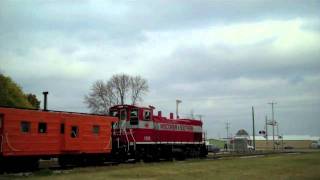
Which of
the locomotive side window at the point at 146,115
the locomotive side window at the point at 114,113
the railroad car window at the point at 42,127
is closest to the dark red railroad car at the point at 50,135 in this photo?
the railroad car window at the point at 42,127

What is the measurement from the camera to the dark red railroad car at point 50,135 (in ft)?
82.2

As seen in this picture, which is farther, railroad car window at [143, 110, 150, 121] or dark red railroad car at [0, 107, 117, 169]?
railroad car window at [143, 110, 150, 121]

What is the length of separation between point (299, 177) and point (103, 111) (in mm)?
62665

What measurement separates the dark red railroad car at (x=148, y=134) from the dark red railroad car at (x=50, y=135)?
2.54 metres

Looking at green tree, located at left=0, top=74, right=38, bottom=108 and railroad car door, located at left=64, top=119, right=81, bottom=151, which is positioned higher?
green tree, located at left=0, top=74, right=38, bottom=108

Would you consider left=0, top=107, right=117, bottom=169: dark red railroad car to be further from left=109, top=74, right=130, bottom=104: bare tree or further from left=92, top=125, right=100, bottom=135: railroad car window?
left=109, top=74, right=130, bottom=104: bare tree

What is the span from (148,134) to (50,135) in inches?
417

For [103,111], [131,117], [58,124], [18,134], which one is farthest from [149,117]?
[103,111]

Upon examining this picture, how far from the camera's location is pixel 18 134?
2552 centimetres

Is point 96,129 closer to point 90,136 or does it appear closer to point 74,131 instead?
point 90,136

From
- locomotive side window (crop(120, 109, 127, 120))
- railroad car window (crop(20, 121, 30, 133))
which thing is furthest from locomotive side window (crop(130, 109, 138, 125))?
railroad car window (crop(20, 121, 30, 133))

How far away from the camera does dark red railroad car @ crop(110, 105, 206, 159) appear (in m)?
34.6

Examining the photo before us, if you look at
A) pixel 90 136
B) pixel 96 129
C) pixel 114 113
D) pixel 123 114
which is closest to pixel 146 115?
pixel 123 114

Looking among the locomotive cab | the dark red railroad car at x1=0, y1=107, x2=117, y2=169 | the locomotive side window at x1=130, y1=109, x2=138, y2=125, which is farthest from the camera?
the locomotive side window at x1=130, y1=109, x2=138, y2=125
